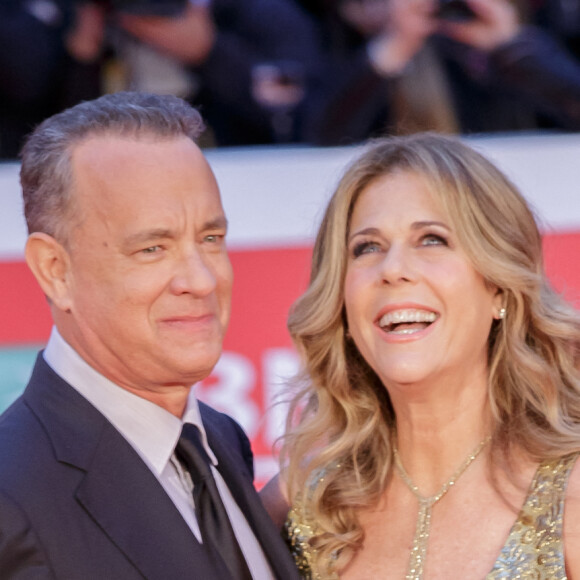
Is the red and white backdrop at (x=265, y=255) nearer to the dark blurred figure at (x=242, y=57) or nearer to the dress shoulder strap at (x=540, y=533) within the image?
the dark blurred figure at (x=242, y=57)

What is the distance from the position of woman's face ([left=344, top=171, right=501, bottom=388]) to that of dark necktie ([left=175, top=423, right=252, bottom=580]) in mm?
539

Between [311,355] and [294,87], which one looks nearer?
[311,355]

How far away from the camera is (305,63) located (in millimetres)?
4199

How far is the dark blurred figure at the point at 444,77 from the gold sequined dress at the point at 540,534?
6.41ft

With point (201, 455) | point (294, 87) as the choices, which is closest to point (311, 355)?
point (201, 455)

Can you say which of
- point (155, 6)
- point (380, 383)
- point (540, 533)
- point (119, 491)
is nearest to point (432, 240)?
point (380, 383)

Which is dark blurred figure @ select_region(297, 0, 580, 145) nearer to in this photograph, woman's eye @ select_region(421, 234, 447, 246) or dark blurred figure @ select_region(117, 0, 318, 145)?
dark blurred figure @ select_region(117, 0, 318, 145)

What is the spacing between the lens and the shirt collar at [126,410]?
6.65 ft

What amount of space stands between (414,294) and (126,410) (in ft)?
2.40

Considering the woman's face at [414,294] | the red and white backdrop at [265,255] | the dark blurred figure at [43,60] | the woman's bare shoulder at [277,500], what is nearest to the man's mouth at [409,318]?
the woman's face at [414,294]

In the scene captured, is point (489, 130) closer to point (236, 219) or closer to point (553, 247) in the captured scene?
point (553, 247)

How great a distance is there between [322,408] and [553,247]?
144 centimetres

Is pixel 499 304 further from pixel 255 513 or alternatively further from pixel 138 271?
pixel 138 271

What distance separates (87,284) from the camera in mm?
2033
